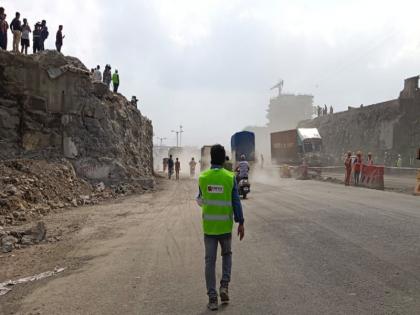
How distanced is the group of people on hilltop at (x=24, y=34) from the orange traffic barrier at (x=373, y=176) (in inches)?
704

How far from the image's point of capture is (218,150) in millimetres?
5734

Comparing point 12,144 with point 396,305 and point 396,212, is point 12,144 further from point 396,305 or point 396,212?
point 396,305

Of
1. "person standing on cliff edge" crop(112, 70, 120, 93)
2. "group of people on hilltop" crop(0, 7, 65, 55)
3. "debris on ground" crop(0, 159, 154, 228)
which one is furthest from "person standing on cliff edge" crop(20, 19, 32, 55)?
"person standing on cliff edge" crop(112, 70, 120, 93)

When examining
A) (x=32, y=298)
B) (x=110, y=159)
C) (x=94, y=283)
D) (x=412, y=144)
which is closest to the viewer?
(x=32, y=298)

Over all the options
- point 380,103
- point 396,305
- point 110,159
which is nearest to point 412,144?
point 380,103

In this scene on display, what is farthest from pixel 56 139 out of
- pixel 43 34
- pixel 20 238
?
pixel 20 238

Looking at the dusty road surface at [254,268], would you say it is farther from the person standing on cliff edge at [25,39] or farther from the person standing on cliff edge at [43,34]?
the person standing on cliff edge at [43,34]

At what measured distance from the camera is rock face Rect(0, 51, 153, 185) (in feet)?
61.4

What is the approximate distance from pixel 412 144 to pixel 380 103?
9720 mm

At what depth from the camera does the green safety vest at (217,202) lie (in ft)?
18.3

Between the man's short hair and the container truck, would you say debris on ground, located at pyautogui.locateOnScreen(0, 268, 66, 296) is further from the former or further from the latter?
the container truck

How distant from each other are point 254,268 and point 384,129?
43.5m

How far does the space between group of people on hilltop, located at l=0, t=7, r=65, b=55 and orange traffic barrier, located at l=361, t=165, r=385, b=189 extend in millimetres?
17875

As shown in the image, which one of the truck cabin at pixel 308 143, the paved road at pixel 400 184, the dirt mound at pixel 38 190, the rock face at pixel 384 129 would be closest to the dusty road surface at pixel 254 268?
the dirt mound at pixel 38 190
